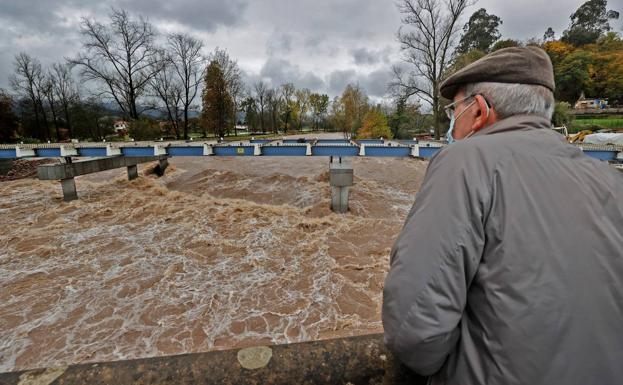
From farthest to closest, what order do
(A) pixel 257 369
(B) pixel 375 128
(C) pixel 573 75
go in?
(C) pixel 573 75 → (B) pixel 375 128 → (A) pixel 257 369

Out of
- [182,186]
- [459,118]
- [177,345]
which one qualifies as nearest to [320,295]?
[177,345]

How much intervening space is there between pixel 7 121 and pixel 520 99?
41437 mm

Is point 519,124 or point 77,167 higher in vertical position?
point 519,124

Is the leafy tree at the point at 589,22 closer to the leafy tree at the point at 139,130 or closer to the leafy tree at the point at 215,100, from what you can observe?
the leafy tree at the point at 215,100

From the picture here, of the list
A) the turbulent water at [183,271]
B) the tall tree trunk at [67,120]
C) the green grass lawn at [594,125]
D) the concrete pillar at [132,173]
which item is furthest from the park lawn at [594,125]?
the tall tree trunk at [67,120]

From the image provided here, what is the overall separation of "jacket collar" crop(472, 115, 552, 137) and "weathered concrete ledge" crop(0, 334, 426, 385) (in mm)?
884

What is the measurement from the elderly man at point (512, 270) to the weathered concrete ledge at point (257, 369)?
0.19 m

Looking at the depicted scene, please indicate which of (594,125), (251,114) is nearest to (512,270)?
(594,125)

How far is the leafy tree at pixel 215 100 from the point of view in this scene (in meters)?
32.8

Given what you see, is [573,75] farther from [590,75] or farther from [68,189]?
[68,189]

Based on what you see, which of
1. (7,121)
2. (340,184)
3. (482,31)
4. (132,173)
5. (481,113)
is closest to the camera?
(481,113)

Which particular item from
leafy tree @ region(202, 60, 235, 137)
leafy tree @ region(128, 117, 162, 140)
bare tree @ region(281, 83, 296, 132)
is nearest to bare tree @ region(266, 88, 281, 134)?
bare tree @ region(281, 83, 296, 132)

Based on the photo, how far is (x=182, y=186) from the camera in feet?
45.7

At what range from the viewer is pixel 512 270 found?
0.78 metres
